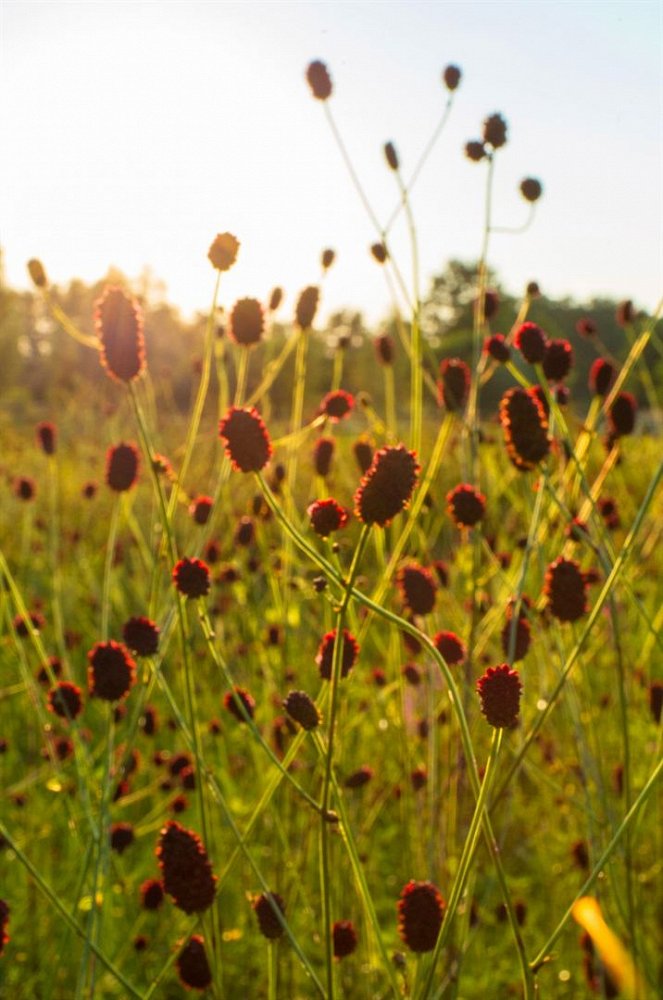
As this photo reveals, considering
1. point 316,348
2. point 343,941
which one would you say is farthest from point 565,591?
point 316,348

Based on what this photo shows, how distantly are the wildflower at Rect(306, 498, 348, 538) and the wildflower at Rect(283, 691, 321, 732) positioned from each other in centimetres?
16

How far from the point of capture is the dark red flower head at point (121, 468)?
1.43 meters

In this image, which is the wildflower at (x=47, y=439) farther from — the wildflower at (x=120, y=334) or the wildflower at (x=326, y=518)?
the wildflower at (x=326, y=518)

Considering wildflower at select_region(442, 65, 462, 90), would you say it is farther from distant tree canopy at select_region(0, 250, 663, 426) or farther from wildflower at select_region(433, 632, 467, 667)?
distant tree canopy at select_region(0, 250, 663, 426)

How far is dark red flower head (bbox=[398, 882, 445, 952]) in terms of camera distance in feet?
2.86

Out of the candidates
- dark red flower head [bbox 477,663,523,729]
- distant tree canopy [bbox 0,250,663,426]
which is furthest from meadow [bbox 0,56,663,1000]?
distant tree canopy [bbox 0,250,663,426]

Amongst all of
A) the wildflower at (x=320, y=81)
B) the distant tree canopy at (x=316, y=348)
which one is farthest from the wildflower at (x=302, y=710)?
the distant tree canopy at (x=316, y=348)

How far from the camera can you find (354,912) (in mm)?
1822

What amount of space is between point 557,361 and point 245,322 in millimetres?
462

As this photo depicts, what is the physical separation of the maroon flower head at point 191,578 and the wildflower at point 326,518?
0.41 feet

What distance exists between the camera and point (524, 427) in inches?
43.0

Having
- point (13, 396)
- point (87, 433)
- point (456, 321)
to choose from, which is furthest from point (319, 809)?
point (456, 321)

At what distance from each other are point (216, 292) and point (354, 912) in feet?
3.97

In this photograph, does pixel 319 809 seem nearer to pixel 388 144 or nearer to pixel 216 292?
pixel 216 292
